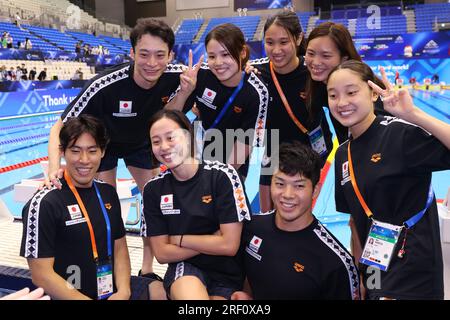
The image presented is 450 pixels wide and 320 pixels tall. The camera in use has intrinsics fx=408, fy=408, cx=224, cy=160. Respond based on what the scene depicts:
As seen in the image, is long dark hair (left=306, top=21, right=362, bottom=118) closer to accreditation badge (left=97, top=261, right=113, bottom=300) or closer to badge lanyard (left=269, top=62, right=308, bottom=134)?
badge lanyard (left=269, top=62, right=308, bottom=134)

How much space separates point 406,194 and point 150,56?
67.4 inches

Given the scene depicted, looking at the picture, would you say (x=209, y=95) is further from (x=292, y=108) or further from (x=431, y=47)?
(x=431, y=47)

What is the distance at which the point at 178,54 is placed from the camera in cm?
2164

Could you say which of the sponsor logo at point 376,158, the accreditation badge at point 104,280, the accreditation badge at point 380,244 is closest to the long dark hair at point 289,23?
the sponsor logo at point 376,158

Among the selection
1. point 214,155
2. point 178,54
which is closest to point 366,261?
point 214,155

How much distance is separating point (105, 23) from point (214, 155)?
82.7 feet

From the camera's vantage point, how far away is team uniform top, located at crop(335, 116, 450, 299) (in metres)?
1.73

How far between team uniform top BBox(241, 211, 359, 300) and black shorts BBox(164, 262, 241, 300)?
0.53 ft

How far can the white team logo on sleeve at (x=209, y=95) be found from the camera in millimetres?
2830

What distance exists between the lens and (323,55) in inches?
99.5

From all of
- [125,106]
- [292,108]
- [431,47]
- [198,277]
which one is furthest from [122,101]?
[431,47]

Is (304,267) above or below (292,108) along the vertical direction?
below
